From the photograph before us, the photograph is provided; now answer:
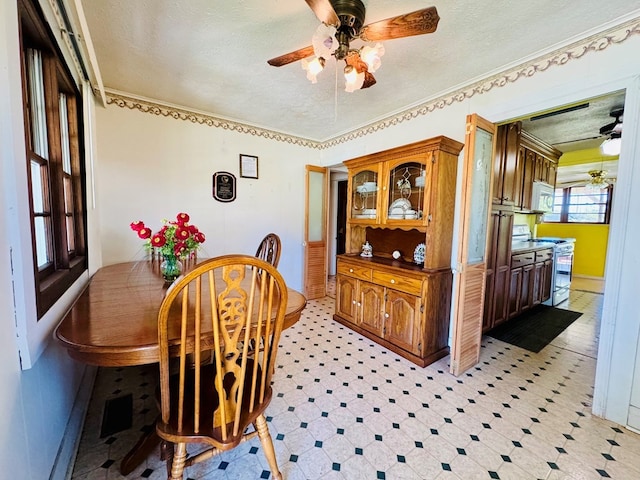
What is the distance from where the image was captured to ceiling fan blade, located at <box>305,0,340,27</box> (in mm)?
1185

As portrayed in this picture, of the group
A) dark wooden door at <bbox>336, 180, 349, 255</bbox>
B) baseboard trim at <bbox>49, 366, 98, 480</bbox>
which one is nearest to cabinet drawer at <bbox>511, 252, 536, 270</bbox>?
dark wooden door at <bbox>336, 180, 349, 255</bbox>

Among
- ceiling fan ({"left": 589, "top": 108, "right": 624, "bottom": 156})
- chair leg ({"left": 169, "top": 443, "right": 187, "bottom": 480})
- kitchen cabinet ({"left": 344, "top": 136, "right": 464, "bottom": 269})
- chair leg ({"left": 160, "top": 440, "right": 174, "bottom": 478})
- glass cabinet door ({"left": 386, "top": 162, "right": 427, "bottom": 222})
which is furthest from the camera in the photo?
ceiling fan ({"left": 589, "top": 108, "right": 624, "bottom": 156})

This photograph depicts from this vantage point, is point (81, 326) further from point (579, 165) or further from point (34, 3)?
point (579, 165)

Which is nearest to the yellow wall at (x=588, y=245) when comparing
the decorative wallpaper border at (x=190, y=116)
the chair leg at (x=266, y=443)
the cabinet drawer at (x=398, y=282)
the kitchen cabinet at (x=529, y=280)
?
the kitchen cabinet at (x=529, y=280)

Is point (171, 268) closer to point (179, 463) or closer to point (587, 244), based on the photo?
point (179, 463)

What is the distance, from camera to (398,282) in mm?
2430

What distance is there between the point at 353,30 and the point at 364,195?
171 centimetres

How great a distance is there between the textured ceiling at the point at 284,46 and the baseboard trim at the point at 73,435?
231 cm

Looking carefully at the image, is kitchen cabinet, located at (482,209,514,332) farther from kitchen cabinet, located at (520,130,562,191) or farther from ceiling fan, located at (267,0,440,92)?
ceiling fan, located at (267,0,440,92)

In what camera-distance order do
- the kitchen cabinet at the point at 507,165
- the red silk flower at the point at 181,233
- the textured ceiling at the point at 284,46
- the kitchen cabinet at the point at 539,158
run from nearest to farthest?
the textured ceiling at the point at 284,46, the red silk flower at the point at 181,233, the kitchen cabinet at the point at 507,165, the kitchen cabinet at the point at 539,158

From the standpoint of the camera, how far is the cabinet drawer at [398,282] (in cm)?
229

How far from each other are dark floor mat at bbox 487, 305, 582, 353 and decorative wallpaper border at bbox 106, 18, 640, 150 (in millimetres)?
2461

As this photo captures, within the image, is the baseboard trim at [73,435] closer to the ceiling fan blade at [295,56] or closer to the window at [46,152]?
the window at [46,152]

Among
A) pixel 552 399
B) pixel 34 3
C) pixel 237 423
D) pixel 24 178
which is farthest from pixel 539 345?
pixel 34 3
